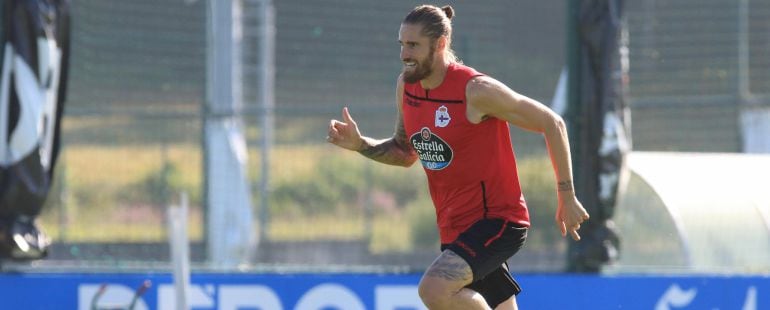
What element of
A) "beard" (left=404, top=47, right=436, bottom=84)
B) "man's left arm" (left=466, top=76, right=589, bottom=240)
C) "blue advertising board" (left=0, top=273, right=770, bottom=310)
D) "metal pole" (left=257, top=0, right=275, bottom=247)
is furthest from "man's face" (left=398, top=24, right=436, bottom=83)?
"metal pole" (left=257, top=0, right=275, bottom=247)

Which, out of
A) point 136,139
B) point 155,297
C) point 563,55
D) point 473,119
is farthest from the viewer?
point 136,139

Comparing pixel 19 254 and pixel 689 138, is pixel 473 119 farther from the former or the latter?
pixel 689 138

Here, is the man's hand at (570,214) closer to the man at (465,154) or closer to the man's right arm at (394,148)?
the man at (465,154)

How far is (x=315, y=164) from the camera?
1223cm

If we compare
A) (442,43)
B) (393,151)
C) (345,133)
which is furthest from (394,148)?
(442,43)

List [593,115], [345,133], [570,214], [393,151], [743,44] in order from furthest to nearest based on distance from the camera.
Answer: [743,44] → [593,115] → [393,151] → [345,133] → [570,214]

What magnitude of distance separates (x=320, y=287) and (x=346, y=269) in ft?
1.16

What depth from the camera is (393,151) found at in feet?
23.2

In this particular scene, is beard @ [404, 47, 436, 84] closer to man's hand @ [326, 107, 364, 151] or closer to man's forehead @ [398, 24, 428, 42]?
man's forehead @ [398, 24, 428, 42]

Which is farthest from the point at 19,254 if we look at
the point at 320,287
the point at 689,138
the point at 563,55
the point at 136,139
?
the point at 689,138

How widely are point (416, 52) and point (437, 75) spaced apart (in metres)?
0.16

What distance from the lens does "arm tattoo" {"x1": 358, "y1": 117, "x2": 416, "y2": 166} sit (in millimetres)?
7023

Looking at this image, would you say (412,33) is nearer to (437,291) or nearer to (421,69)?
(421,69)

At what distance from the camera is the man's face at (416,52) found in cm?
637
